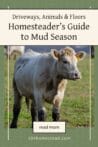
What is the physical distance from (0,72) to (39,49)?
646 millimetres

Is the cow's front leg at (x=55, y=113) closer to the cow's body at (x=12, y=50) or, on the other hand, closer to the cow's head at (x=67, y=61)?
the cow's head at (x=67, y=61)

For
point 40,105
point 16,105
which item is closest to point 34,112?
point 40,105

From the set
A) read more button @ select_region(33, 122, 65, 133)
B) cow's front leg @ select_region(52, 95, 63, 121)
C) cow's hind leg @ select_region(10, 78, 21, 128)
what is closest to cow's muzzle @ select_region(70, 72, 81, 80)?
cow's front leg @ select_region(52, 95, 63, 121)

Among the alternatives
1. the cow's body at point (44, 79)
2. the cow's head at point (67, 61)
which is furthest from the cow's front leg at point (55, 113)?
the cow's head at point (67, 61)

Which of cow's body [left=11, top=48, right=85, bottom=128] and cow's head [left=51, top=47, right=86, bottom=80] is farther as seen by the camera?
cow's body [left=11, top=48, right=85, bottom=128]

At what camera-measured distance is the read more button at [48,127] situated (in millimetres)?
13398

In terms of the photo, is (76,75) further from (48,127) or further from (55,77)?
(48,127)

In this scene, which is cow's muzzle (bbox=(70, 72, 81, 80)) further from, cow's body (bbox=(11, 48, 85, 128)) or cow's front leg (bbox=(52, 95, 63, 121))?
cow's front leg (bbox=(52, 95, 63, 121))

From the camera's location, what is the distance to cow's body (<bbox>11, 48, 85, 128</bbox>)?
13312 mm

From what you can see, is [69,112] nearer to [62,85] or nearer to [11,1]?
[62,85]

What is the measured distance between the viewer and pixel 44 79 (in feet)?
44.1

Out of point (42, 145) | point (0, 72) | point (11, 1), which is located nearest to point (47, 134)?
point (42, 145)

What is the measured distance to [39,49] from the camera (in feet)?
44.0

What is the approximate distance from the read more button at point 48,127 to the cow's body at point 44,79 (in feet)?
0.24
